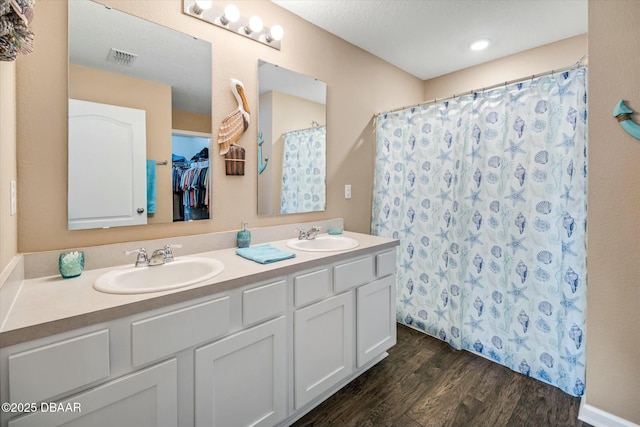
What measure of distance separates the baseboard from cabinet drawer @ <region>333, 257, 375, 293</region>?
126 cm

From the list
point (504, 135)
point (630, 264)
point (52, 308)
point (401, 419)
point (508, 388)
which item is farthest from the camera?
point (504, 135)

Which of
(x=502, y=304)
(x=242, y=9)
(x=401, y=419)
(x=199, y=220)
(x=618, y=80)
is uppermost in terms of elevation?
(x=242, y=9)

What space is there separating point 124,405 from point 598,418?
216 cm

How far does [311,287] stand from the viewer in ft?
5.00

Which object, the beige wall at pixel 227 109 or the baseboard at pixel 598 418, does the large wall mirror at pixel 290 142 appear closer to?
the beige wall at pixel 227 109

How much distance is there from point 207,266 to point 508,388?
6.30ft

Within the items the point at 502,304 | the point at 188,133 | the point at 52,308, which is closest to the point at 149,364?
the point at 52,308

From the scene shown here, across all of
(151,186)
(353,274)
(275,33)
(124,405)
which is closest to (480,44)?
(275,33)

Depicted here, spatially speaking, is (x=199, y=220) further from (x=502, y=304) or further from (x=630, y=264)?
(x=630, y=264)

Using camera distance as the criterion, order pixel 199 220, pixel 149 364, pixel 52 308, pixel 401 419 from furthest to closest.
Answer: pixel 199 220
pixel 401 419
pixel 149 364
pixel 52 308

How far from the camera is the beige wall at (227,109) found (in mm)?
1256

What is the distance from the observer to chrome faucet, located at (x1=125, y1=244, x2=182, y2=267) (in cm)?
141

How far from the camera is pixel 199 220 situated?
1.71 meters

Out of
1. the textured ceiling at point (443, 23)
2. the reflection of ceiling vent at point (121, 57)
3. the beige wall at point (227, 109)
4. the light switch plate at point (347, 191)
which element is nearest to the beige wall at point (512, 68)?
the textured ceiling at point (443, 23)
